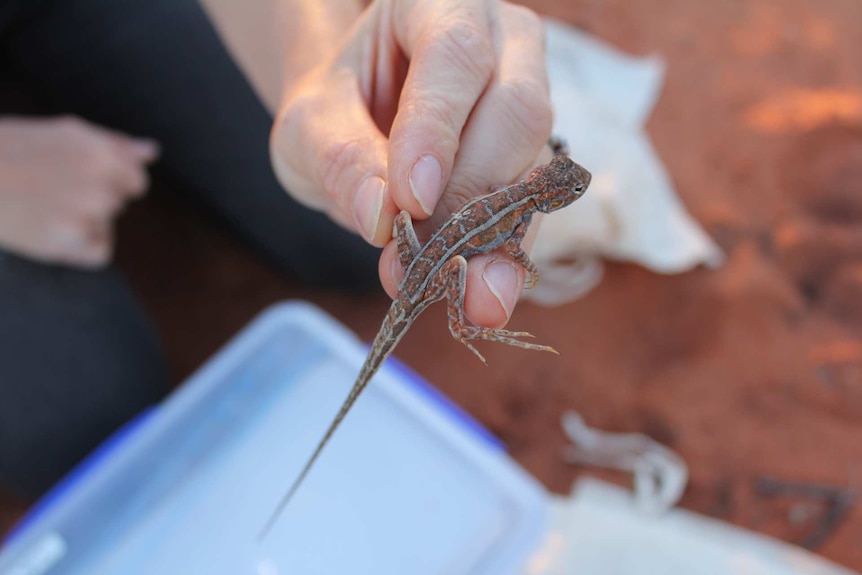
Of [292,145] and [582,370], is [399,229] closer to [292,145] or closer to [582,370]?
[292,145]

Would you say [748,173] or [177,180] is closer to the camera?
[177,180]

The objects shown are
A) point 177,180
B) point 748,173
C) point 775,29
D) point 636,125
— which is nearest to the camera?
point 177,180

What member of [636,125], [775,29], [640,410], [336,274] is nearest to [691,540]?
[640,410]

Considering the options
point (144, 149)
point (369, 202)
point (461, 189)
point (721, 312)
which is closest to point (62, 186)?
point (144, 149)

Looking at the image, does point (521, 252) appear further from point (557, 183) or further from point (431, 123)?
point (431, 123)

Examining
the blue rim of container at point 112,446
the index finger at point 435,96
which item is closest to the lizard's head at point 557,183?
the index finger at point 435,96

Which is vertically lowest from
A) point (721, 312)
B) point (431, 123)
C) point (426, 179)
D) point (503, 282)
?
point (721, 312)
